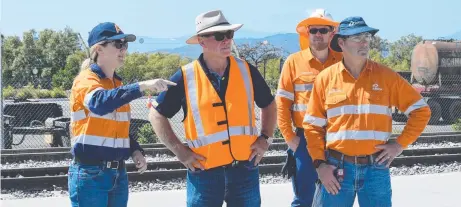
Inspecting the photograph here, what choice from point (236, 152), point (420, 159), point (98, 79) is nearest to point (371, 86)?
point (236, 152)

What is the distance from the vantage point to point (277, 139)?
13680 mm

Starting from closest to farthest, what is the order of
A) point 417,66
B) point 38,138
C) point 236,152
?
1. point 236,152
2. point 38,138
3. point 417,66

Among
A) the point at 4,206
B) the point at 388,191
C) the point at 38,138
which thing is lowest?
the point at 38,138

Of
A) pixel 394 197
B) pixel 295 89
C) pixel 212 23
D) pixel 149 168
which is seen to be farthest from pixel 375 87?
pixel 149 168

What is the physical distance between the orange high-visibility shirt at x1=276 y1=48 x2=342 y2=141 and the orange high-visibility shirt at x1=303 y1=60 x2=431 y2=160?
3.09ft

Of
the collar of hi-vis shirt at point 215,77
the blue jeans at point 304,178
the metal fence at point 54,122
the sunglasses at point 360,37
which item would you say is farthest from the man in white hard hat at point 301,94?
the metal fence at point 54,122

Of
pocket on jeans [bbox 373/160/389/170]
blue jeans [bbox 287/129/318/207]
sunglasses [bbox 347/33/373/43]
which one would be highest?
sunglasses [bbox 347/33/373/43]

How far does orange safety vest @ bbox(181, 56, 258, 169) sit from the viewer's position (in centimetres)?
399

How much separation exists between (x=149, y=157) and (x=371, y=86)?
8121 mm

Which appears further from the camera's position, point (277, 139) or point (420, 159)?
point (277, 139)

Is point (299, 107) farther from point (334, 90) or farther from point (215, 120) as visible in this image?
point (215, 120)

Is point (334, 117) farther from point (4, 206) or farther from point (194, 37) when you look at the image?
point (4, 206)

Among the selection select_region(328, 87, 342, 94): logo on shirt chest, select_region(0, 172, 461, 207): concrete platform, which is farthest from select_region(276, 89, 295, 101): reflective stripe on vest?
select_region(0, 172, 461, 207): concrete platform

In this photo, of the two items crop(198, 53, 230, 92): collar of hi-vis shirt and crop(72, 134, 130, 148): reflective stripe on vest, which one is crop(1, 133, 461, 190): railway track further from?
crop(198, 53, 230, 92): collar of hi-vis shirt
